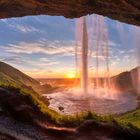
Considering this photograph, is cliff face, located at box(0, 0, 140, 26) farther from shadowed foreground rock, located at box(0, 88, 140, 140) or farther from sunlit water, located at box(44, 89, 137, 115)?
sunlit water, located at box(44, 89, 137, 115)

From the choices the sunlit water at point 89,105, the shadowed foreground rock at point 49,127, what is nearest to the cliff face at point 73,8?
the shadowed foreground rock at point 49,127

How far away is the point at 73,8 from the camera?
84.9 feet

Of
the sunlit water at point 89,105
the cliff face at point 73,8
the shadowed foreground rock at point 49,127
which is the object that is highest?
the cliff face at point 73,8

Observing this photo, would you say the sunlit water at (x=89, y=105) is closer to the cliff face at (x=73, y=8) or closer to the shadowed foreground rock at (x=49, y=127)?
the cliff face at (x=73, y=8)

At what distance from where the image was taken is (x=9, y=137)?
20062 millimetres

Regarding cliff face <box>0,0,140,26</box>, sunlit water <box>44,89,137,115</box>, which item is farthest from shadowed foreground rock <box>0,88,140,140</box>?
sunlit water <box>44,89,137,115</box>

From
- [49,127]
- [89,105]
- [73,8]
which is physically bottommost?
[49,127]

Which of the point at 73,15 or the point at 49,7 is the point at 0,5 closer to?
the point at 49,7

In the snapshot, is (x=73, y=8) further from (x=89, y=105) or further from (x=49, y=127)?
(x=89, y=105)

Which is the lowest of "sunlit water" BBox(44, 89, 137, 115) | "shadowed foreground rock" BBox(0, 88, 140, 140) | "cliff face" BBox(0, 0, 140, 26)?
"shadowed foreground rock" BBox(0, 88, 140, 140)

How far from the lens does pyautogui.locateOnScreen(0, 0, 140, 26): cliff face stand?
2394 centimetres

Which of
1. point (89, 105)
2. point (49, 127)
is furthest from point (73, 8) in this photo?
point (89, 105)

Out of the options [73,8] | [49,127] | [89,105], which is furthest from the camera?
[89,105]

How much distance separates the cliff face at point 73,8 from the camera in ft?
78.5
